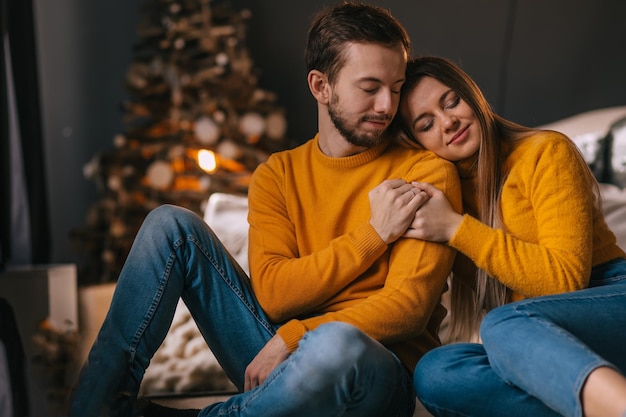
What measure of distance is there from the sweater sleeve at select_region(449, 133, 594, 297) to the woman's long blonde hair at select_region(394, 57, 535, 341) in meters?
0.05

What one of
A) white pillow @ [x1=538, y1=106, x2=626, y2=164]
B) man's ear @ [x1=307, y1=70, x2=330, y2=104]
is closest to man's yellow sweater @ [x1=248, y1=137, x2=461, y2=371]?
man's ear @ [x1=307, y1=70, x2=330, y2=104]

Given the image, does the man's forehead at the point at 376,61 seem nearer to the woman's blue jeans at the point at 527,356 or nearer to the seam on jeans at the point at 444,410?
the woman's blue jeans at the point at 527,356

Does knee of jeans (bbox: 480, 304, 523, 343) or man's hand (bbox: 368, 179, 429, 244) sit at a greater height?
man's hand (bbox: 368, 179, 429, 244)

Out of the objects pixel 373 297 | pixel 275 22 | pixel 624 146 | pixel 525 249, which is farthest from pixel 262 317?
pixel 275 22

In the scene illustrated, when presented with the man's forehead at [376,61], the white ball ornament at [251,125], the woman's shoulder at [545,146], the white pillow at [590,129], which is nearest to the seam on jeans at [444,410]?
the woman's shoulder at [545,146]

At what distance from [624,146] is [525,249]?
1.21 metres

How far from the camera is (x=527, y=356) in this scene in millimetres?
1181

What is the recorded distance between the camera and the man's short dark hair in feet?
4.91

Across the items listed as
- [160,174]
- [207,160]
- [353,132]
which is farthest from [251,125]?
[353,132]

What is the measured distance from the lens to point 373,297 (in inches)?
54.9

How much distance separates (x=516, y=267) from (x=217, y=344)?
1.91ft

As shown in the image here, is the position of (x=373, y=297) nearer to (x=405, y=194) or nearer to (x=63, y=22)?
(x=405, y=194)

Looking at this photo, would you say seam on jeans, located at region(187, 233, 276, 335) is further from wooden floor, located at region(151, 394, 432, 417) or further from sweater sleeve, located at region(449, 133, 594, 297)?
wooden floor, located at region(151, 394, 432, 417)

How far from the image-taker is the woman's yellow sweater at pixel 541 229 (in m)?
1.35
